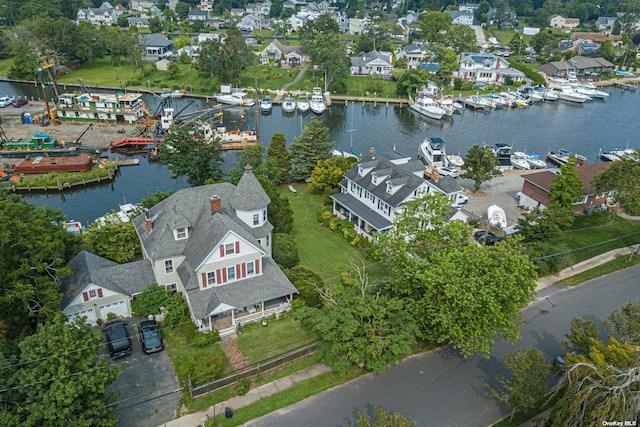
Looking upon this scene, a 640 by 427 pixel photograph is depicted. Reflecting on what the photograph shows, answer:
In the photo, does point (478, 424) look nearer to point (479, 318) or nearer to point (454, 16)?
point (479, 318)

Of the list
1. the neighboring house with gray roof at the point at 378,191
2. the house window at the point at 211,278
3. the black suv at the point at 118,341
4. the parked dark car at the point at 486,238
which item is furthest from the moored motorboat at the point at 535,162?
the black suv at the point at 118,341

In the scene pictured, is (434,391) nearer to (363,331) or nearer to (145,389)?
(363,331)

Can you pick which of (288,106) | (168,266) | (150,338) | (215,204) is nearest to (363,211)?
(215,204)

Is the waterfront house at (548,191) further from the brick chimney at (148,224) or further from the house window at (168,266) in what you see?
the brick chimney at (148,224)

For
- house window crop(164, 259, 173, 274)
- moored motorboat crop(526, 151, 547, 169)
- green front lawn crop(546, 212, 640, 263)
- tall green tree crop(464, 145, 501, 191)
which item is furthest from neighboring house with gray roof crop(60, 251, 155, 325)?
moored motorboat crop(526, 151, 547, 169)

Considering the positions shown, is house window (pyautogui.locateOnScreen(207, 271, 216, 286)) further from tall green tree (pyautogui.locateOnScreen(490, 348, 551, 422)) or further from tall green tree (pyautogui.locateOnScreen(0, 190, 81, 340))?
tall green tree (pyautogui.locateOnScreen(490, 348, 551, 422))

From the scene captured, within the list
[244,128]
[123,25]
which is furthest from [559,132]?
[123,25]

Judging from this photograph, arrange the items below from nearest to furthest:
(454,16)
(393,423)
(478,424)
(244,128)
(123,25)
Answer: (393,423)
(478,424)
(244,128)
(123,25)
(454,16)
